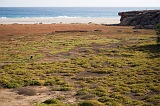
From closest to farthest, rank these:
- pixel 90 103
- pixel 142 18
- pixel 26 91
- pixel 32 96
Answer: pixel 90 103
pixel 32 96
pixel 26 91
pixel 142 18

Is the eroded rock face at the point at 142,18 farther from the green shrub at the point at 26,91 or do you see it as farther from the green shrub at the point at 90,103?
the green shrub at the point at 90,103

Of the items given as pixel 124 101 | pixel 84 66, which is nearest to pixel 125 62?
pixel 84 66

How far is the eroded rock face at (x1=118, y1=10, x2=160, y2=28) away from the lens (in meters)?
69.9

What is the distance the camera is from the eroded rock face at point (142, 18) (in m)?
69.9

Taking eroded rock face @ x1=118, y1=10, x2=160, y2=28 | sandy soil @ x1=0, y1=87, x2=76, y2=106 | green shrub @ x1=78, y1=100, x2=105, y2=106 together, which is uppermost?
eroded rock face @ x1=118, y1=10, x2=160, y2=28

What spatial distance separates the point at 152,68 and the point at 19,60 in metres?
12.0

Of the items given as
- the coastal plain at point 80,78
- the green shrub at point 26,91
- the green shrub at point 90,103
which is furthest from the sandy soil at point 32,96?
the green shrub at point 90,103

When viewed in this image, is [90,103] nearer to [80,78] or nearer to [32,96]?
[32,96]

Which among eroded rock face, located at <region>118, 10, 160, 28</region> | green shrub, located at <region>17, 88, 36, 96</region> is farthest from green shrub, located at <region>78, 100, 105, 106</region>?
eroded rock face, located at <region>118, 10, 160, 28</region>

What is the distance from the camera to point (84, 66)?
23500mm

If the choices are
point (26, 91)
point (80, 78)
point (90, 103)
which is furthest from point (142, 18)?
point (90, 103)

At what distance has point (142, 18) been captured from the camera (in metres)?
74.3

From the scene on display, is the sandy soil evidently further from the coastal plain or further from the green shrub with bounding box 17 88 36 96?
the green shrub with bounding box 17 88 36 96

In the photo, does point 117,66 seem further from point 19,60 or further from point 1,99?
point 1,99
